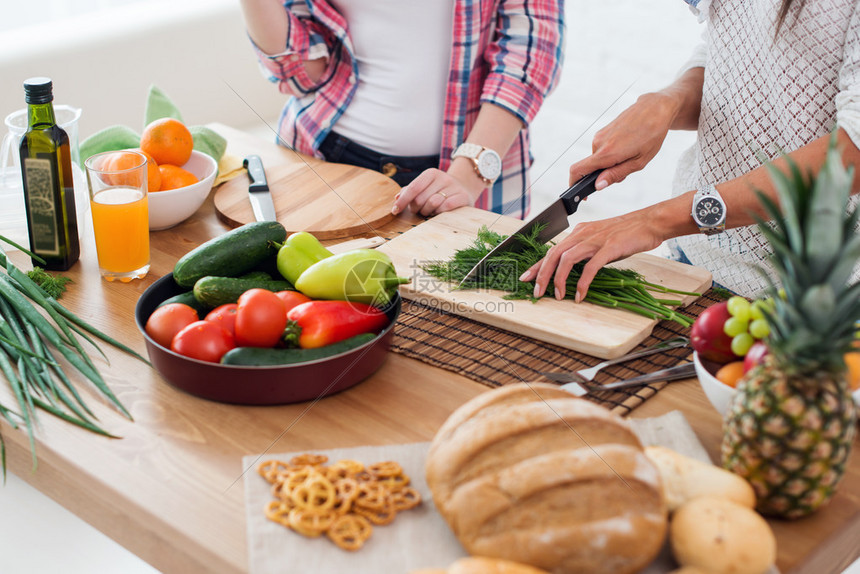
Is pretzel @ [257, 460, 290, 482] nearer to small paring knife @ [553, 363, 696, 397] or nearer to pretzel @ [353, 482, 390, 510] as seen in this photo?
pretzel @ [353, 482, 390, 510]

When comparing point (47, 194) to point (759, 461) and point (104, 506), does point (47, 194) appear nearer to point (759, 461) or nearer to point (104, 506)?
point (104, 506)

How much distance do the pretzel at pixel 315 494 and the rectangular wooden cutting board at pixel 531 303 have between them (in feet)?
1.58

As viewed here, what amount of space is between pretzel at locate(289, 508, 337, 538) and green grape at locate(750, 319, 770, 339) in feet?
1.66

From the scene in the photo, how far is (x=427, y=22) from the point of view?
1.88 m

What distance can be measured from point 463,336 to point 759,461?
0.53m

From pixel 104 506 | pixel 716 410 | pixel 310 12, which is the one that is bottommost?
pixel 104 506

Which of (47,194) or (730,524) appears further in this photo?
(47,194)

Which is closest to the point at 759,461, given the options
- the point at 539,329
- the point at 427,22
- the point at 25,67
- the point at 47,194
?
the point at 539,329

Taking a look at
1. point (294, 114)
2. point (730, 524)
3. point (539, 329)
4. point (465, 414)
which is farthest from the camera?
point (294, 114)

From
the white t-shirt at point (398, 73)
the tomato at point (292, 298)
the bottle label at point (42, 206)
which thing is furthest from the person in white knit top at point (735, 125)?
the bottle label at point (42, 206)

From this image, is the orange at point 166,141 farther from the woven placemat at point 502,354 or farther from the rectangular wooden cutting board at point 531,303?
the woven placemat at point 502,354

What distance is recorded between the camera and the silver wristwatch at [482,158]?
1.81 meters

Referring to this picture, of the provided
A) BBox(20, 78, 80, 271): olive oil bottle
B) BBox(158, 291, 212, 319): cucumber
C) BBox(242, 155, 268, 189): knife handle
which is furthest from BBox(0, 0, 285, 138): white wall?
BBox(158, 291, 212, 319): cucumber

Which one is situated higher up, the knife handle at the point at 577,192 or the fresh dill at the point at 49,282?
the knife handle at the point at 577,192
